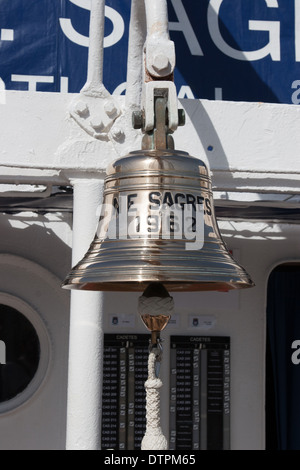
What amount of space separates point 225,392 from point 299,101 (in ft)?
7.59

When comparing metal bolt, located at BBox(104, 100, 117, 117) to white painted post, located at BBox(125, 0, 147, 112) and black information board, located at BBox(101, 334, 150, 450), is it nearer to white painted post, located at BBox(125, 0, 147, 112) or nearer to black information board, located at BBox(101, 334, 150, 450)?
white painted post, located at BBox(125, 0, 147, 112)

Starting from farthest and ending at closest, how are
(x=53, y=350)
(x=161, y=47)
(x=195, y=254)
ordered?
(x=53, y=350) → (x=161, y=47) → (x=195, y=254)

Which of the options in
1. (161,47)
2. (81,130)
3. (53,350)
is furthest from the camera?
(53,350)

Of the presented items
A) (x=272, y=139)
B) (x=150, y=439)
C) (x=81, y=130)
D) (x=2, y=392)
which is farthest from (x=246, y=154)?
(x=2, y=392)

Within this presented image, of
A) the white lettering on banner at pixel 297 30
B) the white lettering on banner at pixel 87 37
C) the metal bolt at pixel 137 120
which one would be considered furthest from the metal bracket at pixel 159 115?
the white lettering on banner at pixel 297 30

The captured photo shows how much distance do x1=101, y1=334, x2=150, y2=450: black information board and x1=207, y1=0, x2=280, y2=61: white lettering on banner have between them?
2.29 m

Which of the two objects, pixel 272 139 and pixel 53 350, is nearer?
pixel 272 139

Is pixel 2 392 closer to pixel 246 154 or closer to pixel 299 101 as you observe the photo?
pixel 246 154

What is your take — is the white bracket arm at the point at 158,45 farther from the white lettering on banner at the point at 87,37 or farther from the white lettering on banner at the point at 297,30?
the white lettering on banner at the point at 297,30

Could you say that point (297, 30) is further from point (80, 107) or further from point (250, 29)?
point (80, 107)

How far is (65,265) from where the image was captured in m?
5.58

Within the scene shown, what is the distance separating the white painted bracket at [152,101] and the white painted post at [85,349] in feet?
4.77

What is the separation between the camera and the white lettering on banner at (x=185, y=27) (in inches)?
222

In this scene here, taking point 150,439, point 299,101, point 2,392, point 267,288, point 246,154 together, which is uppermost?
point 299,101
